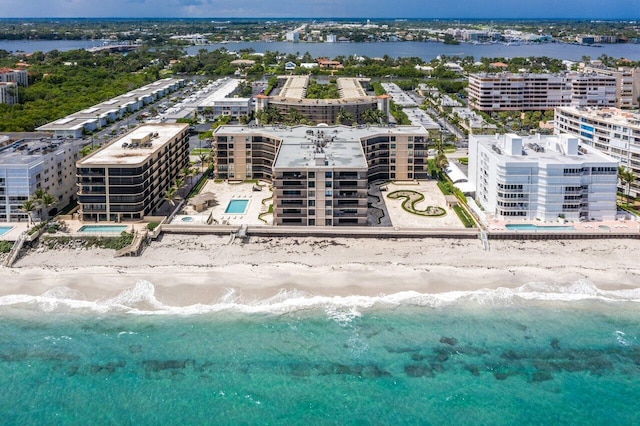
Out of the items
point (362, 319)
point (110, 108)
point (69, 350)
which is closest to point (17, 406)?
point (69, 350)

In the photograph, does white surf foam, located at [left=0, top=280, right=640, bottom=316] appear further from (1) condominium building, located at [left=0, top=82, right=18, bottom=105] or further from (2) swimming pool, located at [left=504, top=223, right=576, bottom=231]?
(1) condominium building, located at [left=0, top=82, right=18, bottom=105]

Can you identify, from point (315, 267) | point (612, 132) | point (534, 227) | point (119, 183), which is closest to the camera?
point (315, 267)

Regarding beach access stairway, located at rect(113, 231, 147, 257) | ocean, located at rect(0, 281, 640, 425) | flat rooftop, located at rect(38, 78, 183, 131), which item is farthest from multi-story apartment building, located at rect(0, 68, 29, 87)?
ocean, located at rect(0, 281, 640, 425)

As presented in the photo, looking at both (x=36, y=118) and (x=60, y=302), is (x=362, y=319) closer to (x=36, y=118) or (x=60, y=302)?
(x=60, y=302)

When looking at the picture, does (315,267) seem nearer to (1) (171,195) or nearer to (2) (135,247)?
(2) (135,247)

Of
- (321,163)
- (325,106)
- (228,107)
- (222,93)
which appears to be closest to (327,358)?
(321,163)
